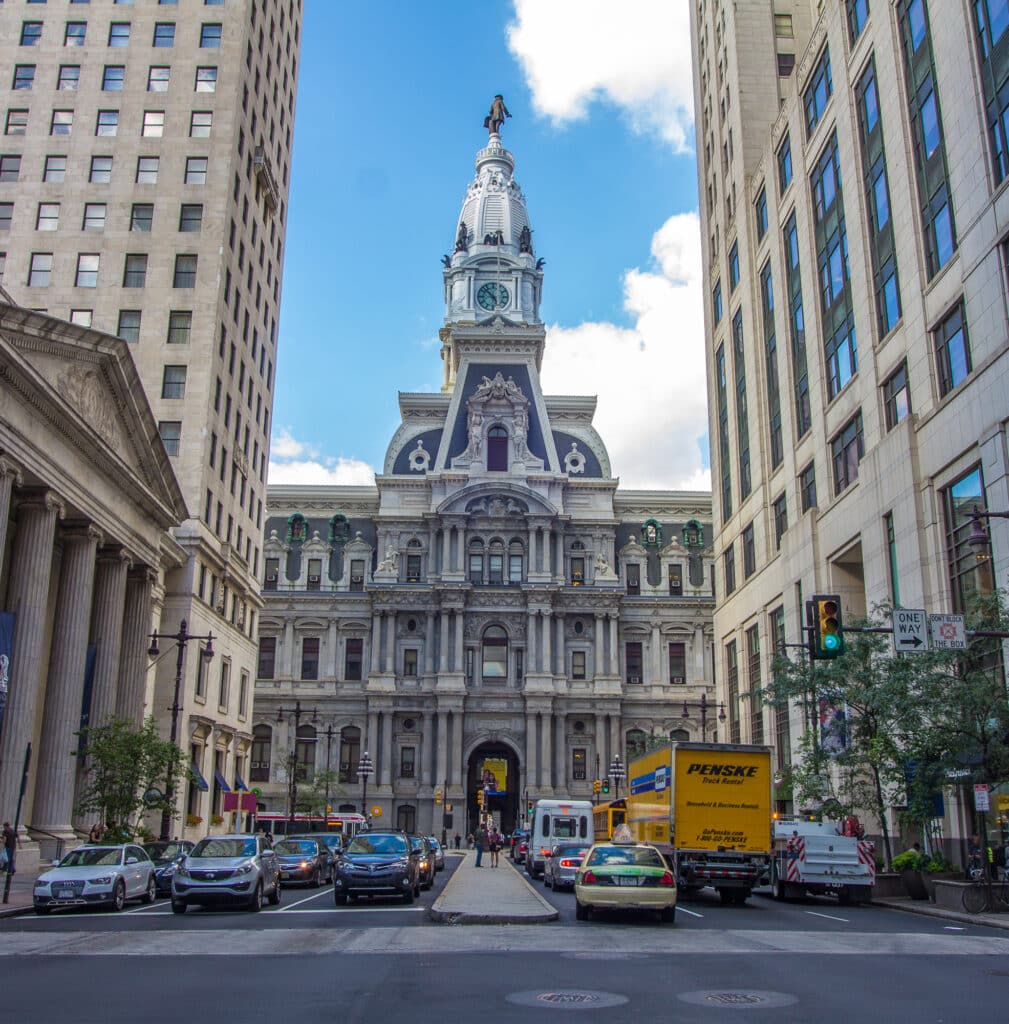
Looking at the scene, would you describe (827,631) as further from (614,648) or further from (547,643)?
(614,648)

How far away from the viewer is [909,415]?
3662cm

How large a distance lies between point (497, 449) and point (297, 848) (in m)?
56.2

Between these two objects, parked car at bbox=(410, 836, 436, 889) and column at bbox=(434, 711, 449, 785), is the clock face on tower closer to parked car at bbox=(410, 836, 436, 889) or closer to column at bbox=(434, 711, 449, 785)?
column at bbox=(434, 711, 449, 785)

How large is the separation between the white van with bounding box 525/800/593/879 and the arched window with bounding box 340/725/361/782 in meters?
39.9

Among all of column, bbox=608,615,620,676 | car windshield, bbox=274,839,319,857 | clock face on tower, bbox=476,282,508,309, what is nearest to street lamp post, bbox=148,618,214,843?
car windshield, bbox=274,839,319,857

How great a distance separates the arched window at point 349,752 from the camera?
8162 centimetres

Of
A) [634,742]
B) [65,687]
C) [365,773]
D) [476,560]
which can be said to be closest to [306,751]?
[365,773]

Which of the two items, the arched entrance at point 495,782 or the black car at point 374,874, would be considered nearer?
the black car at point 374,874

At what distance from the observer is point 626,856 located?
21828 millimetres

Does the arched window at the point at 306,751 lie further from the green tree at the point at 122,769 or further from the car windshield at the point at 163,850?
the car windshield at the point at 163,850

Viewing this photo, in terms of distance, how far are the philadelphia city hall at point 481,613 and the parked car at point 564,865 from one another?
43.1 meters

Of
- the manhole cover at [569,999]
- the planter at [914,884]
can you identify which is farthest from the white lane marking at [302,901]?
the planter at [914,884]

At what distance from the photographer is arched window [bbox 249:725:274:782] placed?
81938 mm

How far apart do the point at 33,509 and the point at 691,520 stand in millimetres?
63937
